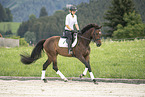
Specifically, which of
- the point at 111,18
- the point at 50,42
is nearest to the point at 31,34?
the point at 111,18

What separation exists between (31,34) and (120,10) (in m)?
81.2

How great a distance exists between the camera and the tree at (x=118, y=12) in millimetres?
47281

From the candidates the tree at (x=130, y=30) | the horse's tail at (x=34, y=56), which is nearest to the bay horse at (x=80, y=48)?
the horse's tail at (x=34, y=56)

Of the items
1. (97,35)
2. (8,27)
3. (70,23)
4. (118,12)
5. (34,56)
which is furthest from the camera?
(8,27)

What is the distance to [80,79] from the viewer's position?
352 inches

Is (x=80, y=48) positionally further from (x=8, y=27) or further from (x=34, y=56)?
(x=8, y=27)

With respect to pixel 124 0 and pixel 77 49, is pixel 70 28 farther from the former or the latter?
pixel 124 0

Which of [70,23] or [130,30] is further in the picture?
[130,30]

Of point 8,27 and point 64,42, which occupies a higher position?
point 8,27

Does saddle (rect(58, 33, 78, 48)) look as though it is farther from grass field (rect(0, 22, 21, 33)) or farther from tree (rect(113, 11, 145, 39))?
grass field (rect(0, 22, 21, 33))

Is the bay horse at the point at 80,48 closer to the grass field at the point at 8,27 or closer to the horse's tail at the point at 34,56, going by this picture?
the horse's tail at the point at 34,56

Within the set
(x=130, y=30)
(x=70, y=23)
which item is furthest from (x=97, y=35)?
(x=130, y=30)

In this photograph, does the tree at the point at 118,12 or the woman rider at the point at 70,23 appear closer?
the woman rider at the point at 70,23

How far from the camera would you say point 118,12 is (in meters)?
48.7
